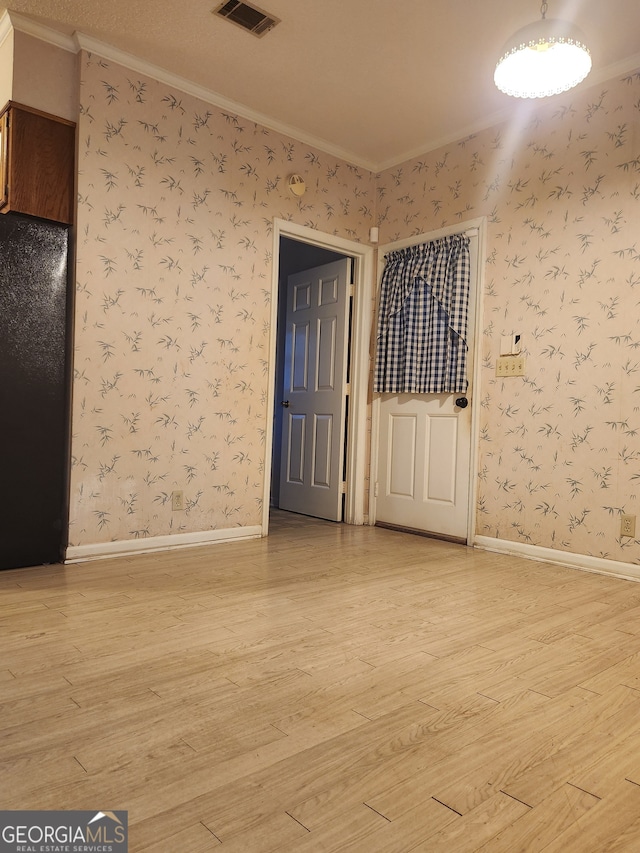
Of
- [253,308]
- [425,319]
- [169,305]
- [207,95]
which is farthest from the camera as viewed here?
[425,319]

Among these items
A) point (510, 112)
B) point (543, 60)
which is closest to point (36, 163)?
point (543, 60)

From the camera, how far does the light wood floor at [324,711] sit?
1.17 meters

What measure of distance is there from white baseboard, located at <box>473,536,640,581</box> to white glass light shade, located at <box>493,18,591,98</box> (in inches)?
92.9

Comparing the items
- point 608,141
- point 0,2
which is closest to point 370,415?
point 608,141

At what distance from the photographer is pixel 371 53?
10.5 ft

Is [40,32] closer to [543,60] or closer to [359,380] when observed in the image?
[543,60]

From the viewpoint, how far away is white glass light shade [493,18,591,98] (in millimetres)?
2395

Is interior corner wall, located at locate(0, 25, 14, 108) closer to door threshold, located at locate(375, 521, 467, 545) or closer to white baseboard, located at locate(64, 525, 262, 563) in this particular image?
white baseboard, located at locate(64, 525, 262, 563)

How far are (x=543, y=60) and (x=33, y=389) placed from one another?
9.29 ft

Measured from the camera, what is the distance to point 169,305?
3527 mm

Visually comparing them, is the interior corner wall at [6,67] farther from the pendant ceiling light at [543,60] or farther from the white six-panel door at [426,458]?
the white six-panel door at [426,458]

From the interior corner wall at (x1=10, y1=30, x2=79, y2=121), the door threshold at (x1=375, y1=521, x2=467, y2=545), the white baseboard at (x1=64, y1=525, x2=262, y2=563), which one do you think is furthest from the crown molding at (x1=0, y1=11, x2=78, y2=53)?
the door threshold at (x1=375, y1=521, x2=467, y2=545)

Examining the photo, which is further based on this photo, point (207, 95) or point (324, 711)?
point (207, 95)

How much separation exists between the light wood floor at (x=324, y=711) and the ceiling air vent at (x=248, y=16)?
2.78 meters
